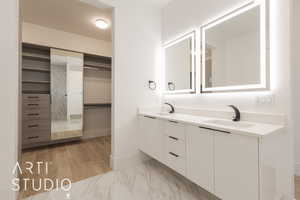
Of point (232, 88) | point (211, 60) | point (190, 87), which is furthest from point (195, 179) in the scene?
point (211, 60)

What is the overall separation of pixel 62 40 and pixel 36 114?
6.19ft

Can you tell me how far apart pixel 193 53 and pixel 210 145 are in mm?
1418

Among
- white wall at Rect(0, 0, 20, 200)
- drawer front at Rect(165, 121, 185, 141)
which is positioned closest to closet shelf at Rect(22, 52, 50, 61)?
white wall at Rect(0, 0, 20, 200)

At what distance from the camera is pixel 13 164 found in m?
1.29

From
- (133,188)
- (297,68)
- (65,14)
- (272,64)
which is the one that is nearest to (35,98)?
(65,14)

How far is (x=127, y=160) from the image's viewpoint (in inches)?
85.2

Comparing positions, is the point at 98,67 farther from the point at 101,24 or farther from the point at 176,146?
the point at 176,146

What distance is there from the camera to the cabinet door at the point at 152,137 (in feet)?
6.08

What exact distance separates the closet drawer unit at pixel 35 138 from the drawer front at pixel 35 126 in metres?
0.08

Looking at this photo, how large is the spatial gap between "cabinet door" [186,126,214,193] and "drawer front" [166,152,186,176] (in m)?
0.07

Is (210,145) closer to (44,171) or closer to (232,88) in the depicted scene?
(232,88)

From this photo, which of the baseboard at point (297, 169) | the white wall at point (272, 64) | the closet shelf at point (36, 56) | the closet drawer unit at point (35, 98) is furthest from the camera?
the closet shelf at point (36, 56)

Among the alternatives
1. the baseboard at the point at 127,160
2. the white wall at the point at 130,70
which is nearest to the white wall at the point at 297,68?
the white wall at the point at 130,70

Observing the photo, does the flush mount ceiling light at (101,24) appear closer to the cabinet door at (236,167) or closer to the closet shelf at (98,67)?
the closet shelf at (98,67)
